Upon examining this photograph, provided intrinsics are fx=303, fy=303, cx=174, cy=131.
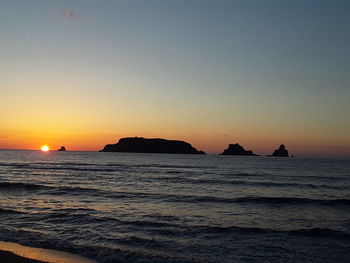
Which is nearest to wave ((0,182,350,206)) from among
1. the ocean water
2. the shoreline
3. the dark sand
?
the ocean water

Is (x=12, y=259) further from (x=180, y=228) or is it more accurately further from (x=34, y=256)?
(x=180, y=228)

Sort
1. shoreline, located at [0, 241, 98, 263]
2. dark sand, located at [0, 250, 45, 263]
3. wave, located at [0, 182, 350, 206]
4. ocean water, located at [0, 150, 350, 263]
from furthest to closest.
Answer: wave, located at [0, 182, 350, 206]
ocean water, located at [0, 150, 350, 263]
shoreline, located at [0, 241, 98, 263]
dark sand, located at [0, 250, 45, 263]

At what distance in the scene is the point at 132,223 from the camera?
46.2 feet

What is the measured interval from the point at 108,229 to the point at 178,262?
4.74m

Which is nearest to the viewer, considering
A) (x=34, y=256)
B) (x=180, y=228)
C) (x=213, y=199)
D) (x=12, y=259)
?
(x=12, y=259)

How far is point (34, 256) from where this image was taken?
9.20m

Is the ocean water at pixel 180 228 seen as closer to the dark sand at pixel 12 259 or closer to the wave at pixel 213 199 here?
the wave at pixel 213 199

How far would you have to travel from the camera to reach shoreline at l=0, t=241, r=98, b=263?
8781 millimetres

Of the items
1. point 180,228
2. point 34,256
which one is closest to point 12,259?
point 34,256

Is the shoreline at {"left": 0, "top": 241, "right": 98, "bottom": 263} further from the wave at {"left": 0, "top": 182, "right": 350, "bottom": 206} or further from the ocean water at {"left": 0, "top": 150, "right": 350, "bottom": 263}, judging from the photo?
the wave at {"left": 0, "top": 182, "right": 350, "bottom": 206}

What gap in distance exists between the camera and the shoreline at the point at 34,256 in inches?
346

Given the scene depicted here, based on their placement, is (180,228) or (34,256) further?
(180,228)

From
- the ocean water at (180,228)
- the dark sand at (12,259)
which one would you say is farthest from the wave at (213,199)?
the dark sand at (12,259)

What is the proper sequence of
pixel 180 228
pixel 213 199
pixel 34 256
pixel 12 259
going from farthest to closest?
pixel 213 199 < pixel 180 228 < pixel 34 256 < pixel 12 259
